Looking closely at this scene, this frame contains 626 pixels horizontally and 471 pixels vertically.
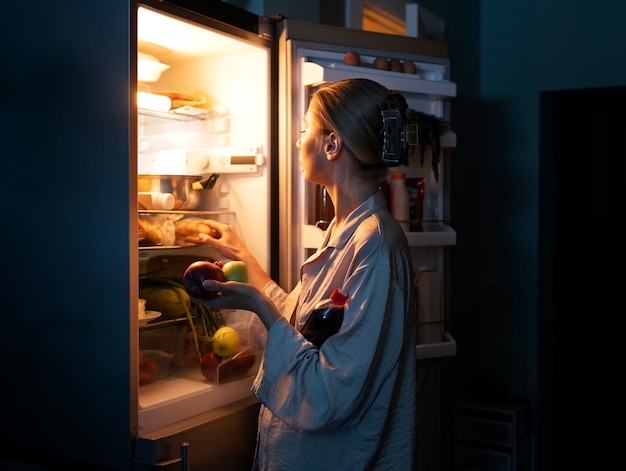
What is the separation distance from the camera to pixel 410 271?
1.43 metres

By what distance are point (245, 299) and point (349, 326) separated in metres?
0.24

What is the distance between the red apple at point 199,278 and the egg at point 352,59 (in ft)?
2.60

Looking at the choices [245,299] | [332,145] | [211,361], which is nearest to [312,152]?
[332,145]

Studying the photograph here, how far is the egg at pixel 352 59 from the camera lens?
1976 mm

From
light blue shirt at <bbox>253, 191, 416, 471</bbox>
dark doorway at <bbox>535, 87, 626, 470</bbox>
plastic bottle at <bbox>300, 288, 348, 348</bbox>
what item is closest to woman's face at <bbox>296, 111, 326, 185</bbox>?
light blue shirt at <bbox>253, 191, 416, 471</bbox>

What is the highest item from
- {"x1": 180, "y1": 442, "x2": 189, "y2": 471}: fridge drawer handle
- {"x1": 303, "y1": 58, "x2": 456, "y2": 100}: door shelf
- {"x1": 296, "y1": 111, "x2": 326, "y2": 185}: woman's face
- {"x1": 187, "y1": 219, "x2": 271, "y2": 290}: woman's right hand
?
{"x1": 303, "y1": 58, "x2": 456, "y2": 100}: door shelf

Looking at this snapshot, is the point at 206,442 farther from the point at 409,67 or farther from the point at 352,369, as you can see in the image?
the point at 409,67

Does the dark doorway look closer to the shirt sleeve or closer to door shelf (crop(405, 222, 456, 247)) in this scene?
door shelf (crop(405, 222, 456, 247))

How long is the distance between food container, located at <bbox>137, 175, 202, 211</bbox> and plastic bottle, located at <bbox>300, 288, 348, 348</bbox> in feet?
2.42

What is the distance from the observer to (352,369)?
1.27 metres

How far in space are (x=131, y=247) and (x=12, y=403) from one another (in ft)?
1.97

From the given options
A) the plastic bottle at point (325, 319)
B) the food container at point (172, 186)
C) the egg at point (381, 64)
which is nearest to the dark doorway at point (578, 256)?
the egg at point (381, 64)

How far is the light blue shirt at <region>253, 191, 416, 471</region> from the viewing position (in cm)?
128

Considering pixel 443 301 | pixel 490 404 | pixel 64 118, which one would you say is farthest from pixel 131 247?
pixel 490 404
